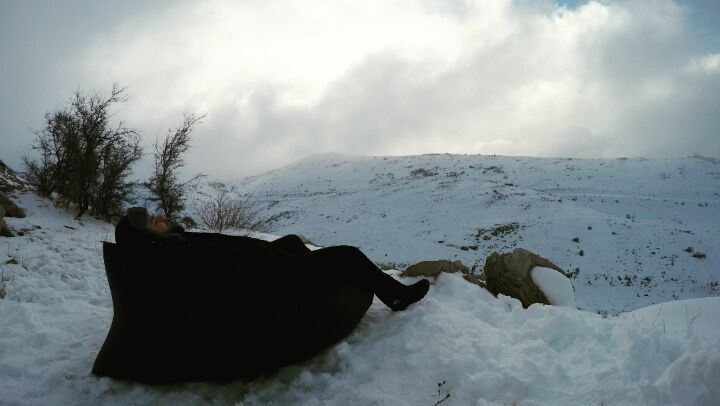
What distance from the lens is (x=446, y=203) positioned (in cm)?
3275

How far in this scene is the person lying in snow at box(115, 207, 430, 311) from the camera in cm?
318

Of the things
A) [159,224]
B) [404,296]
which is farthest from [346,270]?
[159,224]

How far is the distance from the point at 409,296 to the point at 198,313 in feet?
7.21

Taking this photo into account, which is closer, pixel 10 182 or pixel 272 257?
pixel 272 257

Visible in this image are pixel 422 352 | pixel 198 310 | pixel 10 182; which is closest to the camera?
pixel 198 310

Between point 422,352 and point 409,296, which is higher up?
point 409,296

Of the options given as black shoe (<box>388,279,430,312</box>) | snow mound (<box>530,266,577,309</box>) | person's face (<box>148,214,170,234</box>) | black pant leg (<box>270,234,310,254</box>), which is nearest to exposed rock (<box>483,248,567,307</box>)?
snow mound (<box>530,266,577,309</box>)

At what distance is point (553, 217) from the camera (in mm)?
26156

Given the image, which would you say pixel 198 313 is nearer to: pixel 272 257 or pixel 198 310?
pixel 198 310

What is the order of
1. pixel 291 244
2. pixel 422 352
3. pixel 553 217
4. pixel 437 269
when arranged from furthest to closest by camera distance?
pixel 553 217, pixel 437 269, pixel 291 244, pixel 422 352

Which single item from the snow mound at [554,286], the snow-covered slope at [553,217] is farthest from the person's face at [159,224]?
the snow-covered slope at [553,217]

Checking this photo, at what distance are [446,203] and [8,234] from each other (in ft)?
91.5

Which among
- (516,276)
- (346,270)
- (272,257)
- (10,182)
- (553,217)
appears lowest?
(516,276)

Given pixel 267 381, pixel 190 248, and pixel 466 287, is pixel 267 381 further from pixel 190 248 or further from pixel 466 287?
pixel 466 287
